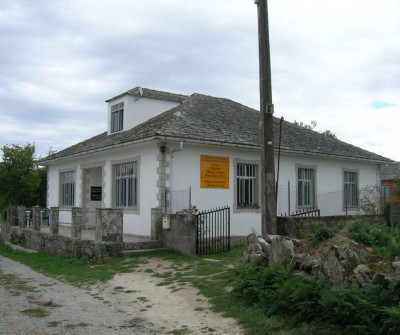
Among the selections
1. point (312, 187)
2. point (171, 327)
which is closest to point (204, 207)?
point (312, 187)

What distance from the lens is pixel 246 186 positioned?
15.4 meters

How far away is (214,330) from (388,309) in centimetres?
235

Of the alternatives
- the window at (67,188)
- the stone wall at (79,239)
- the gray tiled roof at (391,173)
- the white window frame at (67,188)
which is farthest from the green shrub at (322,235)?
the gray tiled roof at (391,173)

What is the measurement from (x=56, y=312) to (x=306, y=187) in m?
12.0

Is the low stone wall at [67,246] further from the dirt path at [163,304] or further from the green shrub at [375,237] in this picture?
the green shrub at [375,237]

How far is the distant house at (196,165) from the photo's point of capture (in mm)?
13742

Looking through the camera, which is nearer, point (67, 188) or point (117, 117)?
point (117, 117)

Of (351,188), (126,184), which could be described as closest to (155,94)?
(126,184)

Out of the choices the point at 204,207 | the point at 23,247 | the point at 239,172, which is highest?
the point at 239,172

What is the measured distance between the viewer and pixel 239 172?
50.0 feet

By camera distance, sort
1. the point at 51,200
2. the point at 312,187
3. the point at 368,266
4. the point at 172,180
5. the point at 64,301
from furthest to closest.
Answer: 1. the point at 51,200
2. the point at 312,187
3. the point at 172,180
4. the point at 64,301
5. the point at 368,266

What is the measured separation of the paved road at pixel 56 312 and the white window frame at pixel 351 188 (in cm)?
1283

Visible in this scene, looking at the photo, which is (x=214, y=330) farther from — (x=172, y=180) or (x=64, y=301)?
(x=172, y=180)

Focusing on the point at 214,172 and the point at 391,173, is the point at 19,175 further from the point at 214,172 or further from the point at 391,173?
the point at 391,173
